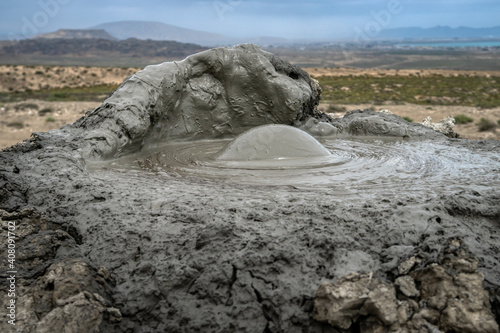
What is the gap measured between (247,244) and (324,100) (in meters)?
16.5

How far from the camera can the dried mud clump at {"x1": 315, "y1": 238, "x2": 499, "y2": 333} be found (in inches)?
83.9

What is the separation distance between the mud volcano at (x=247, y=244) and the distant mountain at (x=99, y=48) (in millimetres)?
63020

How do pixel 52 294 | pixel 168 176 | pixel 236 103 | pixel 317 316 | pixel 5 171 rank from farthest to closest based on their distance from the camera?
pixel 236 103 < pixel 168 176 < pixel 5 171 < pixel 52 294 < pixel 317 316

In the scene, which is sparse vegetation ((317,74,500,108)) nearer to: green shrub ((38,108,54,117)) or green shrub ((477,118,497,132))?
green shrub ((477,118,497,132))

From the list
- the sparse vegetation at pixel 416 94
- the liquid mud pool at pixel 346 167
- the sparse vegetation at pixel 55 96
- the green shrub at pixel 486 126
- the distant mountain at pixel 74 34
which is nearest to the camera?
the liquid mud pool at pixel 346 167

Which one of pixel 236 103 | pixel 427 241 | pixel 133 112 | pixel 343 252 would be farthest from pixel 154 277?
pixel 236 103

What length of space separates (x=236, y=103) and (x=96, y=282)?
13.8ft

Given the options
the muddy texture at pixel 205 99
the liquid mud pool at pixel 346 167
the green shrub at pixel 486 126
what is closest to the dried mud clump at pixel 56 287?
the liquid mud pool at pixel 346 167

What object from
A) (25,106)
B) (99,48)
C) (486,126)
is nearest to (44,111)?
(25,106)

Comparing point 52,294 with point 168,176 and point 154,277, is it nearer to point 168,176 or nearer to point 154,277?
point 154,277

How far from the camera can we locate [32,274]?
2.46m

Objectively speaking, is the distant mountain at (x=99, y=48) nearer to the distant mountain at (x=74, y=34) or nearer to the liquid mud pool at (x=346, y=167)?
the distant mountain at (x=74, y=34)

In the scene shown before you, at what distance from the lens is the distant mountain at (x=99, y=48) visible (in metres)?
66.0

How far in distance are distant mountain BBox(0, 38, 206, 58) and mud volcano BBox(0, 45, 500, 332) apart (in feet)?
207
